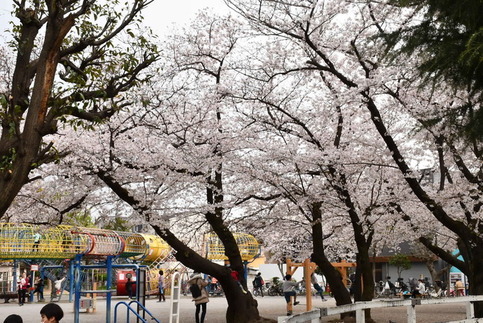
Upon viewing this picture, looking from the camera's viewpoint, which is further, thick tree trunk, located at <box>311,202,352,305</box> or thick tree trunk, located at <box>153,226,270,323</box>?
thick tree trunk, located at <box>311,202,352,305</box>

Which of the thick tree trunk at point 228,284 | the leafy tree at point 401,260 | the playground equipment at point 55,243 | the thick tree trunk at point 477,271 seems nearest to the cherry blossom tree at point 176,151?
the thick tree trunk at point 228,284

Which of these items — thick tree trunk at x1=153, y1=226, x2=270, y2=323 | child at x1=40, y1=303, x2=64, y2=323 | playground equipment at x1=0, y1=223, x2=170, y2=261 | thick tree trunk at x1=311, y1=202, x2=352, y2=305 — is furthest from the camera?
playground equipment at x1=0, y1=223, x2=170, y2=261

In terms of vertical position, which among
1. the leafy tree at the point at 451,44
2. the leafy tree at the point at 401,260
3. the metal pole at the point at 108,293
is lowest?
the metal pole at the point at 108,293

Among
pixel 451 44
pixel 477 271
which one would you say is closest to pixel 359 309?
pixel 451 44

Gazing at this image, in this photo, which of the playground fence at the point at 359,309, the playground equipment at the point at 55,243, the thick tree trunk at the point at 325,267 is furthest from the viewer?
the playground equipment at the point at 55,243

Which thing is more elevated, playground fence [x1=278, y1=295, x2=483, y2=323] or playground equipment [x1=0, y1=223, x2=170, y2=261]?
playground equipment [x1=0, y1=223, x2=170, y2=261]

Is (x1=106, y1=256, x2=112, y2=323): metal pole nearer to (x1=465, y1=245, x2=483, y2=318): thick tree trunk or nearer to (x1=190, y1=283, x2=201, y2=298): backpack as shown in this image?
(x1=190, y1=283, x2=201, y2=298): backpack

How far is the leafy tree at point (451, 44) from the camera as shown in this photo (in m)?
8.02

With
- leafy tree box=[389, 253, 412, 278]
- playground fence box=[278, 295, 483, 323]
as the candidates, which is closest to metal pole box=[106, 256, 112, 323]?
playground fence box=[278, 295, 483, 323]

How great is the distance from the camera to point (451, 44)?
8469 millimetres

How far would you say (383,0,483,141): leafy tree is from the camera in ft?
26.3

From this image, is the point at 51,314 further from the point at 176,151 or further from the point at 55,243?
the point at 55,243

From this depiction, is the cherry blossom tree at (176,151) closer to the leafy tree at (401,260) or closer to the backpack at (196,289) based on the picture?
the backpack at (196,289)

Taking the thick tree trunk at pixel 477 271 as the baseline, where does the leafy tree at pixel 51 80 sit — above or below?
above
